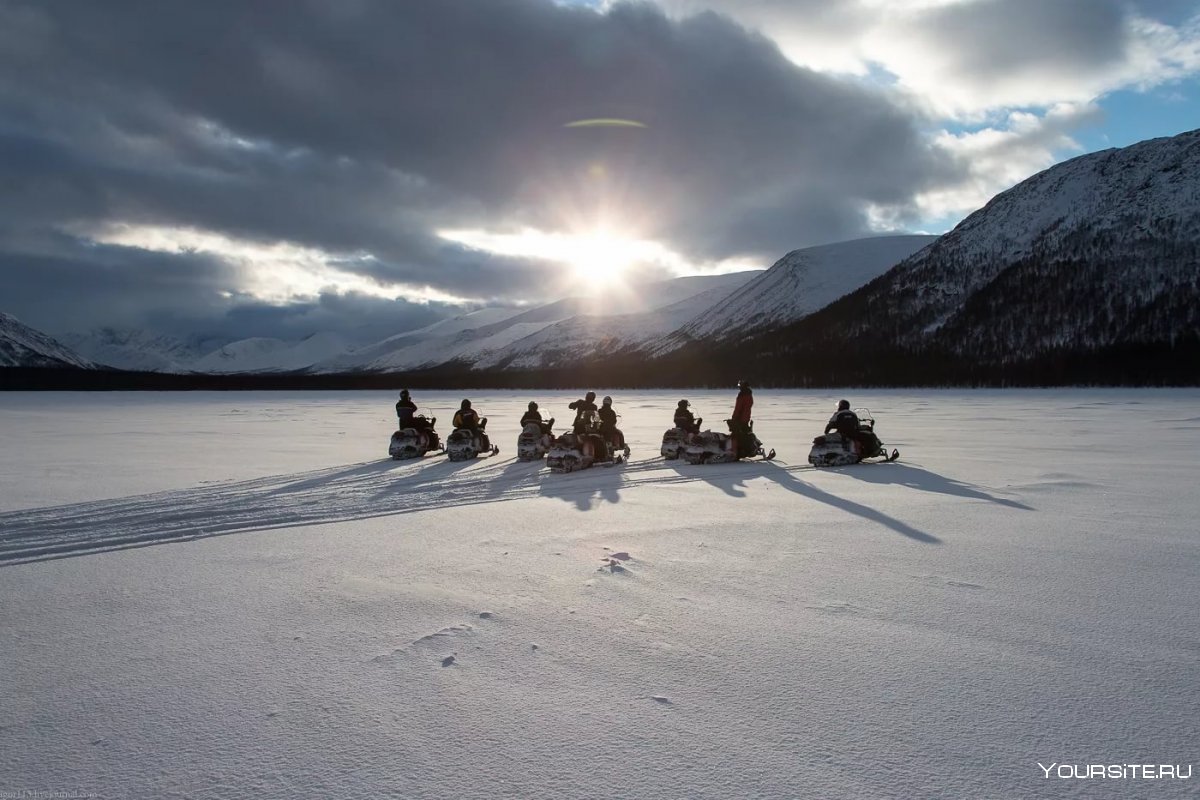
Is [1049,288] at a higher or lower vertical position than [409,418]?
higher

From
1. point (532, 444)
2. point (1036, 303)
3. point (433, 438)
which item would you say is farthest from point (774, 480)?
point (1036, 303)

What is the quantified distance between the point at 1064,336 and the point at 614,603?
12237cm

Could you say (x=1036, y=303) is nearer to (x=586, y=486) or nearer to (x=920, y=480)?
(x=920, y=480)

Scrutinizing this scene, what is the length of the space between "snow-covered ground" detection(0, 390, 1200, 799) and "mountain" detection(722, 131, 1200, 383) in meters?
92.2

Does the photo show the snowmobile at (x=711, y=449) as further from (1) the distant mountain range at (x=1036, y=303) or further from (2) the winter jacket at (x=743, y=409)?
(1) the distant mountain range at (x=1036, y=303)

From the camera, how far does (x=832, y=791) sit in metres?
3.09

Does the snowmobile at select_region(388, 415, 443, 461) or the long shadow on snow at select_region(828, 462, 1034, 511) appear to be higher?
the snowmobile at select_region(388, 415, 443, 461)

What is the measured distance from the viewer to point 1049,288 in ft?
390

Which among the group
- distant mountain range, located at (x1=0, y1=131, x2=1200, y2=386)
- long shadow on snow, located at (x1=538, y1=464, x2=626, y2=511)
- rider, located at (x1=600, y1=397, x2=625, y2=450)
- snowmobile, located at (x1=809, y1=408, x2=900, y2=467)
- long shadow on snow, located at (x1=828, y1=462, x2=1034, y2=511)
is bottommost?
long shadow on snow, located at (x1=538, y1=464, x2=626, y2=511)

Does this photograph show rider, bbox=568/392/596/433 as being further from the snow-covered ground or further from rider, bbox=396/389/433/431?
the snow-covered ground

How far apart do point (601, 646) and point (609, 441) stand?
12.5 meters

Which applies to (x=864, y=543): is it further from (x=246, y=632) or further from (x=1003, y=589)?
(x=246, y=632)

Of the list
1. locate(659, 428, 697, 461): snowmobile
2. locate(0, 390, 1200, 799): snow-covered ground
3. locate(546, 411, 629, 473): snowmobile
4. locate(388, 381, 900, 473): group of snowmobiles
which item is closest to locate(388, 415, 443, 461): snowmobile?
locate(388, 381, 900, 473): group of snowmobiles

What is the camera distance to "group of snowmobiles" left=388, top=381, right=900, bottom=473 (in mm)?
15562
